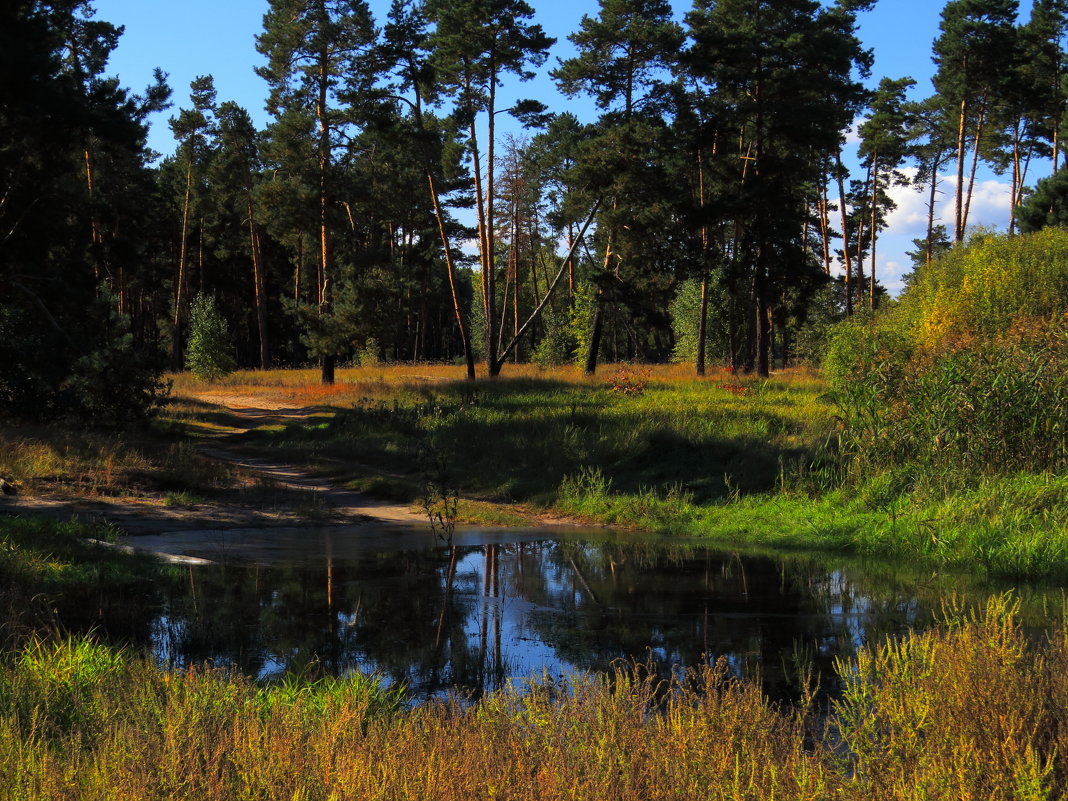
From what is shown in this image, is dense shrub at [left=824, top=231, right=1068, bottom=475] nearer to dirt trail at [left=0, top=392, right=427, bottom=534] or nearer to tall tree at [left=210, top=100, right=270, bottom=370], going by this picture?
dirt trail at [left=0, top=392, right=427, bottom=534]

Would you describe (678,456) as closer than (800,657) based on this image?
No

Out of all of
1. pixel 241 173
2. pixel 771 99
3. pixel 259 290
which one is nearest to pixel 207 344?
pixel 259 290

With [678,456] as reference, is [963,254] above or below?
above

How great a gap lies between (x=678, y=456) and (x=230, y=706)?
47.6 feet

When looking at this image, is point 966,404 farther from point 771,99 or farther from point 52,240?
point 771,99

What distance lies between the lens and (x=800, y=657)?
25.3ft

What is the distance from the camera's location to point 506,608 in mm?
9586

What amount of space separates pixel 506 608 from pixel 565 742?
518 centimetres

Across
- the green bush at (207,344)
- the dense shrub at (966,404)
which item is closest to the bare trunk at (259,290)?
the green bush at (207,344)

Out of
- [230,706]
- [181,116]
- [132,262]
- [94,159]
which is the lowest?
[230,706]

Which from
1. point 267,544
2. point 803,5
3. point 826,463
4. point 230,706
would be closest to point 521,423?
point 826,463

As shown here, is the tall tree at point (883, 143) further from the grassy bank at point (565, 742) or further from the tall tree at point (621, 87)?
the grassy bank at point (565, 742)

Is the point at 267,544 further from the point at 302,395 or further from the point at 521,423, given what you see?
the point at 302,395

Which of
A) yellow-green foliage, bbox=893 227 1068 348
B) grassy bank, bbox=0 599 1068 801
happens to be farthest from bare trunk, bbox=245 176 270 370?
grassy bank, bbox=0 599 1068 801
